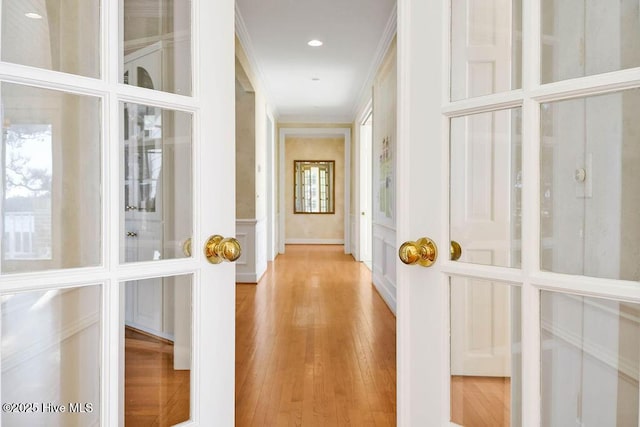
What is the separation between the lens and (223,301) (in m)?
1.18

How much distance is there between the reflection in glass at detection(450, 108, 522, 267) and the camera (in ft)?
3.14

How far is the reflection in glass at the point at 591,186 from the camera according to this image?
82 cm

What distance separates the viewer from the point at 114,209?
98 cm

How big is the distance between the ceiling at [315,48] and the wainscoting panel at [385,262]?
6.47 feet

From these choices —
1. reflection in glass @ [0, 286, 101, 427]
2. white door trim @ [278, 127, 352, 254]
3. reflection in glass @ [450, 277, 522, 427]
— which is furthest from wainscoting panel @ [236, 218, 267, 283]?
reflection in glass @ [450, 277, 522, 427]

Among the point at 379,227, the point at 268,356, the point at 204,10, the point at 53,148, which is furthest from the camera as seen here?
the point at 379,227

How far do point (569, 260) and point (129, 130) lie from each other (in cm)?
100

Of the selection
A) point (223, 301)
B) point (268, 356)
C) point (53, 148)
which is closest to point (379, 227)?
point (268, 356)

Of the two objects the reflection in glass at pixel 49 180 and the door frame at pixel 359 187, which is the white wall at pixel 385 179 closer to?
the door frame at pixel 359 187

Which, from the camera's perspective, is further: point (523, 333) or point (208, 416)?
point (208, 416)

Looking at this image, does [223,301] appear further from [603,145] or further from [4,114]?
[603,145]

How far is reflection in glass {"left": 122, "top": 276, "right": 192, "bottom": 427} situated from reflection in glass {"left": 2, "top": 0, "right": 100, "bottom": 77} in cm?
51

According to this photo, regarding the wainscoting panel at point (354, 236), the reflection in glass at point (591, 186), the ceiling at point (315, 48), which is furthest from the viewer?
the wainscoting panel at point (354, 236)

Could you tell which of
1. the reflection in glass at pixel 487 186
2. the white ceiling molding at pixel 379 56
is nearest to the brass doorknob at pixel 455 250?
the reflection in glass at pixel 487 186
